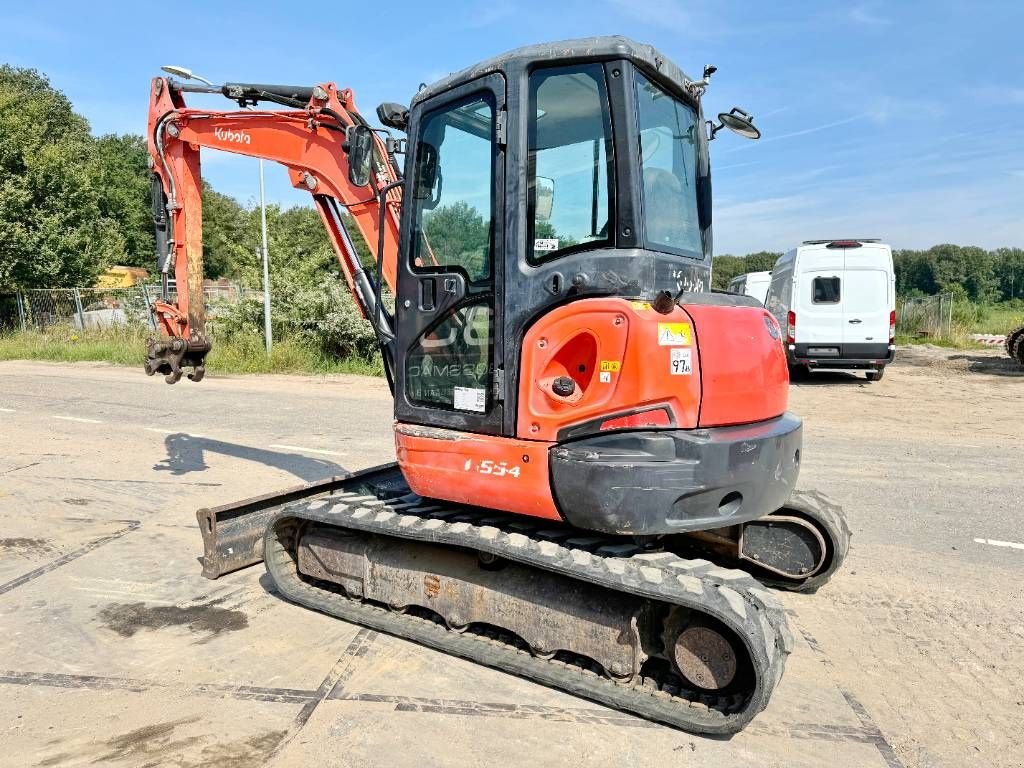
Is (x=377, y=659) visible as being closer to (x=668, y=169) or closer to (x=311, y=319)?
(x=668, y=169)

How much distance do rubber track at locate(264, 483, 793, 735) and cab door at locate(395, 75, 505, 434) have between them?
1.79 feet

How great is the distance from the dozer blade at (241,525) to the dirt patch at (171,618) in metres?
0.35

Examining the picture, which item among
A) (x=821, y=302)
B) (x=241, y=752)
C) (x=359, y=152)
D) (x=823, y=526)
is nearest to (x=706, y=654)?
(x=823, y=526)

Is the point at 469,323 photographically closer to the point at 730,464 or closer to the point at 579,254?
the point at 579,254

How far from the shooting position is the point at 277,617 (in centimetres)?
422

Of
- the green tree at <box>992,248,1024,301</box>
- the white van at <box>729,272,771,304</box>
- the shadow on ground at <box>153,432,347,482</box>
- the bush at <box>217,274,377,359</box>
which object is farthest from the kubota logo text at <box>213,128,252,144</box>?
the green tree at <box>992,248,1024,301</box>

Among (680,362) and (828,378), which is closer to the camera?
(680,362)

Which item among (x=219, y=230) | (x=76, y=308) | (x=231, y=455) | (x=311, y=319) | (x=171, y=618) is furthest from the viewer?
(x=219, y=230)

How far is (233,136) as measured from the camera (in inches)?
219

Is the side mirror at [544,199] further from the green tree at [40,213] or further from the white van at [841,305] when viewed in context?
Answer: the green tree at [40,213]

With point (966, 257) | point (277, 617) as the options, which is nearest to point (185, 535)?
point (277, 617)

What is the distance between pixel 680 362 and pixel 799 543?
1798 millimetres

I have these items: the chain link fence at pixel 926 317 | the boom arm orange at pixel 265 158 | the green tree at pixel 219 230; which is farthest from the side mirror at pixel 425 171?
the green tree at pixel 219 230

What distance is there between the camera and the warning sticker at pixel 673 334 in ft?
10.6
